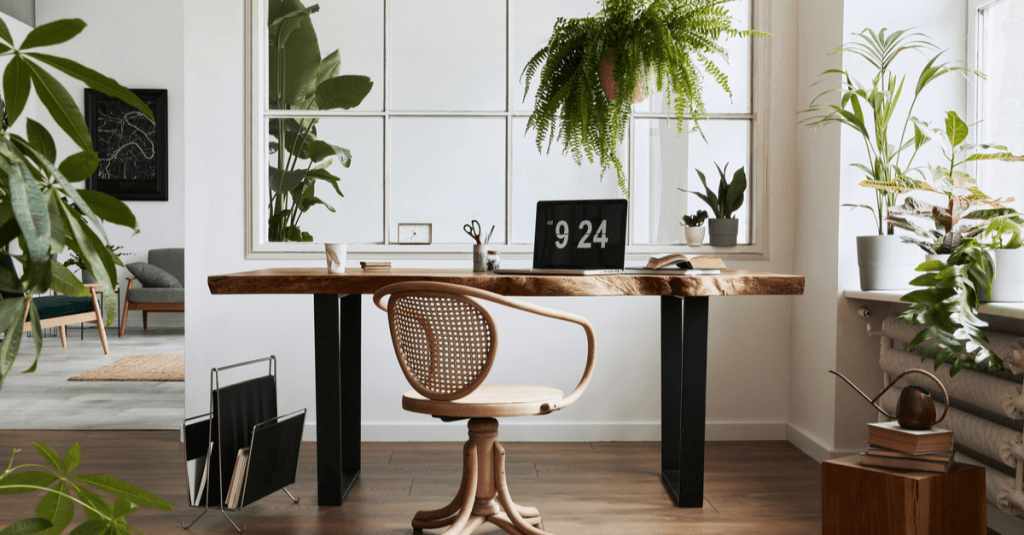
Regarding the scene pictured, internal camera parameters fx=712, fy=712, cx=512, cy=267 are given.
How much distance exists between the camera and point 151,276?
712 centimetres

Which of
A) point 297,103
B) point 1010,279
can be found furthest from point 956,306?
point 297,103

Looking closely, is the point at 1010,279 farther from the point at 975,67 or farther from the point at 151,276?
the point at 151,276

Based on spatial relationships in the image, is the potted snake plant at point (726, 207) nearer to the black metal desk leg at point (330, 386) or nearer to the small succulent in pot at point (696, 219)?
the small succulent in pot at point (696, 219)

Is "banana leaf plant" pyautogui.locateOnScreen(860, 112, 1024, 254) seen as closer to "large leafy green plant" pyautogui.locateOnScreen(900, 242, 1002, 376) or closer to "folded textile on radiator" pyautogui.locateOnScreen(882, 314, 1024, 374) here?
"large leafy green plant" pyautogui.locateOnScreen(900, 242, 1002, 376)

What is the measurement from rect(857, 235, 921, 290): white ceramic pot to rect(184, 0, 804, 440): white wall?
2.19 ft

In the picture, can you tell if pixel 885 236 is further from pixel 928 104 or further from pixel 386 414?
pixel 386 414

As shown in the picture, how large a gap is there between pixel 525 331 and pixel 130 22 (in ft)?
22.2

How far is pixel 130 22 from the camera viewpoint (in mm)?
7703

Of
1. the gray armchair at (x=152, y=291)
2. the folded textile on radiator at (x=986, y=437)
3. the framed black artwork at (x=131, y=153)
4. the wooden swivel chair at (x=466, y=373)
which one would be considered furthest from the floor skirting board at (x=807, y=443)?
the framed black artwork at (x=131, y=153)

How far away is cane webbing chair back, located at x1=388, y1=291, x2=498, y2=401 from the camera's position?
1805 millimetres

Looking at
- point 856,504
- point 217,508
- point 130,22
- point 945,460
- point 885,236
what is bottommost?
point 217,508

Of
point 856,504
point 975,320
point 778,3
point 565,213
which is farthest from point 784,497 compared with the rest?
point 778,3

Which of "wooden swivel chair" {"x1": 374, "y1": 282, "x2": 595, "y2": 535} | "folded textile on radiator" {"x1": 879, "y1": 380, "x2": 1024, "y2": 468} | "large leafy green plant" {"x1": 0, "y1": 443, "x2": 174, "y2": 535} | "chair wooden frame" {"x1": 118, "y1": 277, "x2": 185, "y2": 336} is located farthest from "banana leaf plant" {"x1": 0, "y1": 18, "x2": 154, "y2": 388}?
"chair wooden frame" {"x1": 118, "y1": 277, "x2": 185, "y2": 336}

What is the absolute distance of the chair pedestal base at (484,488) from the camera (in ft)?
6.45
